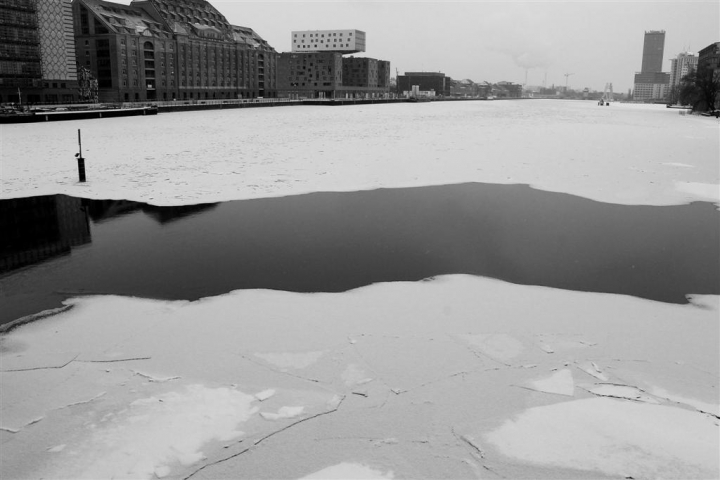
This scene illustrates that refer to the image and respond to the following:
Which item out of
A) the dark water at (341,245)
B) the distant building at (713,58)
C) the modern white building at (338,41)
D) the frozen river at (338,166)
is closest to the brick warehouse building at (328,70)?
the modern white building at (338,41)

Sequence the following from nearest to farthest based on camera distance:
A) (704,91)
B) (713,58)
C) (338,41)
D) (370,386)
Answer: (370,386) < (704,91) < (713,58) < (338,41)

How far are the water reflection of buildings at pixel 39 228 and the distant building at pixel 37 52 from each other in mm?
66677

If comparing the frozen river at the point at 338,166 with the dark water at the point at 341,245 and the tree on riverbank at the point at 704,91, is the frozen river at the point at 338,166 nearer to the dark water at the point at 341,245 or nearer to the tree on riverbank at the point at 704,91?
the dark water at the point at 341,245

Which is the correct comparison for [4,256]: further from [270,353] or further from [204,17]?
[204,17]

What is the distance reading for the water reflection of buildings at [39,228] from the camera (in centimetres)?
1137

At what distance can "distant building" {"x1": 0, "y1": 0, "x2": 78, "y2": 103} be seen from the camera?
245 ft

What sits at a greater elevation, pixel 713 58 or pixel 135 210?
pixel 713 58

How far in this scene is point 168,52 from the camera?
103m

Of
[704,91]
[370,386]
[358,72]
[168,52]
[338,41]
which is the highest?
[338,41]

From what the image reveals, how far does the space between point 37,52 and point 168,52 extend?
2772 centimetres

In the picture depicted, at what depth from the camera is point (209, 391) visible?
6.02 meters

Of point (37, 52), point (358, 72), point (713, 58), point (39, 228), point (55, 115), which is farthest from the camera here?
point (358, 72)

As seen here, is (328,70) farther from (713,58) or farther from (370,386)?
(370,386)

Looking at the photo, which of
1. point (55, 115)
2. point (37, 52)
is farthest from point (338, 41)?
point (55, 115)
